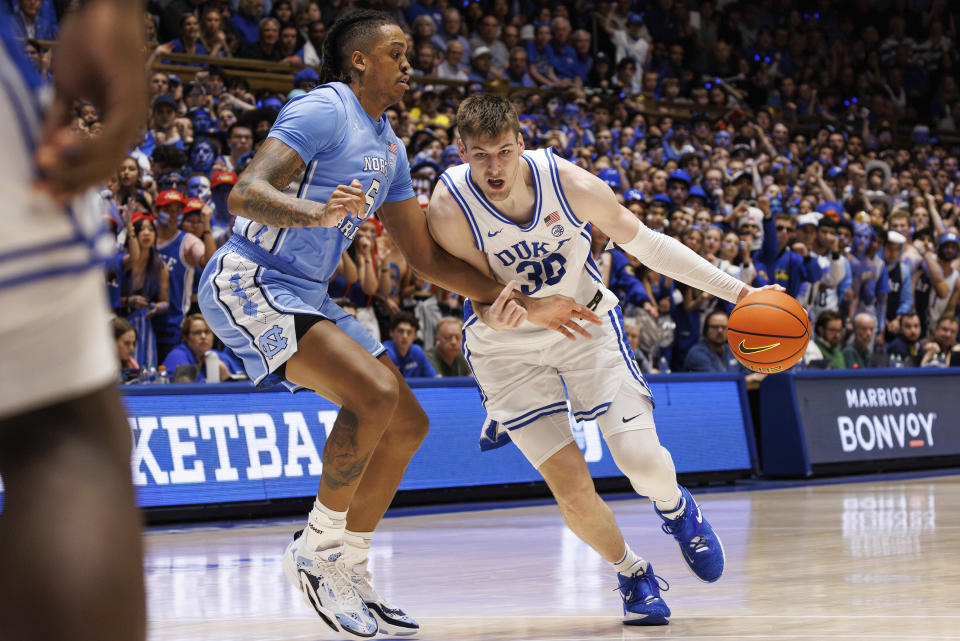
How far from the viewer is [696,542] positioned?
490cm

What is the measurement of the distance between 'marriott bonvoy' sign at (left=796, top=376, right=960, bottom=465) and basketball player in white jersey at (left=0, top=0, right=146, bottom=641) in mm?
10619

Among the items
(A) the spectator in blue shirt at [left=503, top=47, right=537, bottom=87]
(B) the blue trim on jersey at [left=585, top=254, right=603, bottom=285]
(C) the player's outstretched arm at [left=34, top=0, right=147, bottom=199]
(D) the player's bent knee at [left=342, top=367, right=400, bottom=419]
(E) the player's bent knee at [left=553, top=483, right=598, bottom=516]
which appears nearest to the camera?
(C) the player's outstretched arm at [left=34, top=0, right=147, bottom=199]

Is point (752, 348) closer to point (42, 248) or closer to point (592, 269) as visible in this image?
Answer: point (592, 269)

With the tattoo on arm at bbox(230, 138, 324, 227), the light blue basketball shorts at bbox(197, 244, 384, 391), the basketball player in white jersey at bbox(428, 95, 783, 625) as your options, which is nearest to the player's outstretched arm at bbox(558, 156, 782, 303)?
the basketball player in white jersey at bbox(428, 95, 783, 625)

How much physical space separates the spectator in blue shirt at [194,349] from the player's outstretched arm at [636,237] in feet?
15.7

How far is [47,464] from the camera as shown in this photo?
164 centimetres

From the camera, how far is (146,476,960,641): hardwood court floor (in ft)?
14.5

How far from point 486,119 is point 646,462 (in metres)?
1.50

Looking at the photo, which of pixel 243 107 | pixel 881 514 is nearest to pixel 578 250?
pixel 881 514

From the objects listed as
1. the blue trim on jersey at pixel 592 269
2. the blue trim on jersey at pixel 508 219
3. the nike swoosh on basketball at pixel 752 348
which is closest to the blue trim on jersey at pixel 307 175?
the blue trim on jersey at pixel 508 219

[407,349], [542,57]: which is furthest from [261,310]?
[542,57]

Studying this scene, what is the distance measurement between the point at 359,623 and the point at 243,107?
29.1 ft

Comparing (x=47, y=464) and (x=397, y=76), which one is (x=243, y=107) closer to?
(x=397, y=76)

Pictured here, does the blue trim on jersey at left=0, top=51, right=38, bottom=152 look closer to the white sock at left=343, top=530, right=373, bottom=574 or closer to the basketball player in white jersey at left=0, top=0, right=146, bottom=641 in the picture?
the basketball player in white jersey at left=0, top=0, right=146, bottom=641
